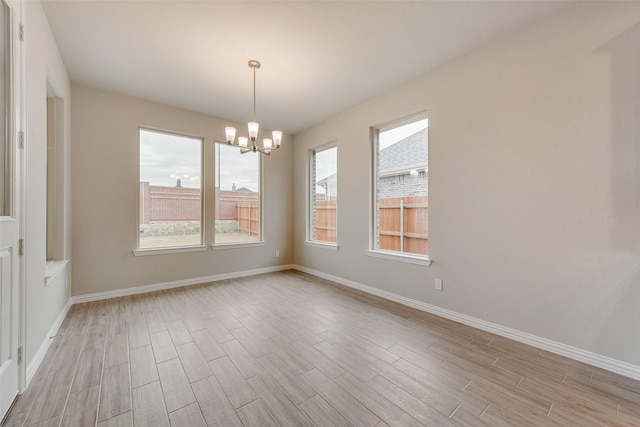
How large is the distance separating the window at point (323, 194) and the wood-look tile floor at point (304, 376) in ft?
6.56

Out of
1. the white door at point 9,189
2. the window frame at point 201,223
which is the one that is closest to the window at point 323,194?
the window frame at point 201,223

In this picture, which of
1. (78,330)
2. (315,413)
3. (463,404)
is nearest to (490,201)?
(463,404)

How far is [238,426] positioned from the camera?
4.84 ft

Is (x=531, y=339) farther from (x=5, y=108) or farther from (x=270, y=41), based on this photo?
(x=5, y=108)

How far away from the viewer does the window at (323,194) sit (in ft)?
15.4

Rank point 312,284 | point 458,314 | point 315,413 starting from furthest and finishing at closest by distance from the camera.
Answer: point 312,284
point 458,314
point 315,413

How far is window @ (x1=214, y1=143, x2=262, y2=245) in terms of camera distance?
4660 millimetres

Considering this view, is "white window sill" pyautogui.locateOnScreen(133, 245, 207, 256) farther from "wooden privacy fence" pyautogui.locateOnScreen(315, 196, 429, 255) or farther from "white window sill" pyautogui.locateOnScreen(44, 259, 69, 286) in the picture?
"wooden privacy fence" pyautogui.locateOnScreen(315, 196, 429, 255)

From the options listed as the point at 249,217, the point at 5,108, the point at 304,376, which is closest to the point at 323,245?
the point at 249,217

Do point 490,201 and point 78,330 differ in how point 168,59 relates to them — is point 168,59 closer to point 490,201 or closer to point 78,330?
point 78,330

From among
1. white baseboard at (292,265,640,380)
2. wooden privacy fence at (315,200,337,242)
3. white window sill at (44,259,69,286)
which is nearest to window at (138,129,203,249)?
white window sill at (44,259,69,286)

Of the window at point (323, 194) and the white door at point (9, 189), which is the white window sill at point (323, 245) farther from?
the white door at point (9, 189)

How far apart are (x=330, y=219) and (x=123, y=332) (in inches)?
128

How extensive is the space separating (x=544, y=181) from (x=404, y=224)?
1564 millimetres
